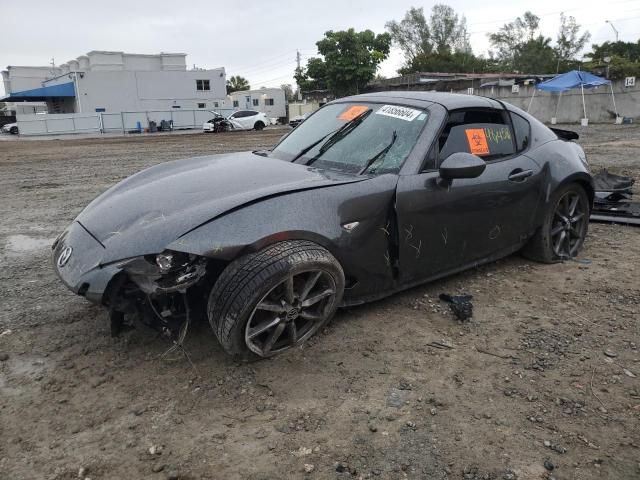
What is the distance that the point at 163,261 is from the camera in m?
2.53

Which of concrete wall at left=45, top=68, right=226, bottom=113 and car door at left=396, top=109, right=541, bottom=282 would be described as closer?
car door at left=396, top=109, right=541, bottom=282

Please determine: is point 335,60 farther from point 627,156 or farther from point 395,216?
point 395,216

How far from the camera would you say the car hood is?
104 inches

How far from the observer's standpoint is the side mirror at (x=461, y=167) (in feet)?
10.3

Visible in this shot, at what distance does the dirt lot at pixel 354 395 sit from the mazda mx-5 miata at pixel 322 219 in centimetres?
24

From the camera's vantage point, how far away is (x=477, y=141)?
12.2ft

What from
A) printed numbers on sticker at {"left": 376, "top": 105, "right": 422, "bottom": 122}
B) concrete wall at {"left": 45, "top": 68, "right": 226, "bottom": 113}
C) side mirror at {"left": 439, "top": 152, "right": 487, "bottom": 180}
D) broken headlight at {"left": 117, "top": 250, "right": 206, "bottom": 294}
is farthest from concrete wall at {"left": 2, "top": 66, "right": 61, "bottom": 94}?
side mirror at {"left": 439, "top": 152, "right": 487, "bottom": 180}

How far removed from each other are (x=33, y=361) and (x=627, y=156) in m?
12.0

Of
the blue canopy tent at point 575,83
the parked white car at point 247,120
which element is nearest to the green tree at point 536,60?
the blue canopy tent at point 575,83

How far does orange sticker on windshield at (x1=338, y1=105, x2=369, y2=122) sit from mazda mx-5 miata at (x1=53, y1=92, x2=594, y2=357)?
0.02 meters

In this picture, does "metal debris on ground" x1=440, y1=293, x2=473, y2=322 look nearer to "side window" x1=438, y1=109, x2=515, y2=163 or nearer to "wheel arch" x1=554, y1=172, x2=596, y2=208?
"side window" x1=438, y1=109, x2=515, y2=163

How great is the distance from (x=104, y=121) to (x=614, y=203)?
3638 cm

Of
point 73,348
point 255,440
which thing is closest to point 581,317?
point 255,440

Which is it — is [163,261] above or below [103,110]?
below
